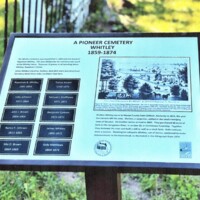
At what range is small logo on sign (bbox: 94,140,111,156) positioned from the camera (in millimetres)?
2047

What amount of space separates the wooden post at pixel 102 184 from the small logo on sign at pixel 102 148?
0.06m

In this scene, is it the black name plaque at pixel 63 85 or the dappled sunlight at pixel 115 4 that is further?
the dappled sunlight at pixel 115 4

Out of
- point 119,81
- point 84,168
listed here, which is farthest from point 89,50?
point 84,168

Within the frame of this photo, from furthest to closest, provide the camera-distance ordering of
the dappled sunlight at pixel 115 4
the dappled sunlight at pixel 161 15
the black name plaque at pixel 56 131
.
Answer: the dappled sunlight at pixel 115 4
the dappled sunlight at pixel 161 15
the black name plaque at pixel 56 131

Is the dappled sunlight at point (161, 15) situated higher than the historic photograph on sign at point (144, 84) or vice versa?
the dappled sunlight at point (161, 15)

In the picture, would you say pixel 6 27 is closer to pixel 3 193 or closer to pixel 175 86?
pixel 3 193

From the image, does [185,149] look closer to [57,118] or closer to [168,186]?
[57,118]

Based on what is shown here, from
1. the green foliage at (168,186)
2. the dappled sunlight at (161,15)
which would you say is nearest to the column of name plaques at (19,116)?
the green foliage at (168,186)

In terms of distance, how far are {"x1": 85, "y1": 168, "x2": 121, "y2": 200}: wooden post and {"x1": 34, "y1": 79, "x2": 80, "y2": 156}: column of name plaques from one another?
121mm

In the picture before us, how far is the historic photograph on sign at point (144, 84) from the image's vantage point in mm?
2178

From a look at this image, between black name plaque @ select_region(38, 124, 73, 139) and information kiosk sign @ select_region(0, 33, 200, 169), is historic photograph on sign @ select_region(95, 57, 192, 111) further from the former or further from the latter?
black name plaque @ select_region(38, 124, 73, 139)

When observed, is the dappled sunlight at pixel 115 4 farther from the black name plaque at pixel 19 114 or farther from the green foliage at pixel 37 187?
the black name plaque at pixel 19 114

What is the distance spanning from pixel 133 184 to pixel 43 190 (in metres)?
0.57

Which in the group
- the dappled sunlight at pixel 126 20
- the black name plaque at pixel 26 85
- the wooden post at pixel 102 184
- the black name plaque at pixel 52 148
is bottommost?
the wooden post at pixel 102 184
